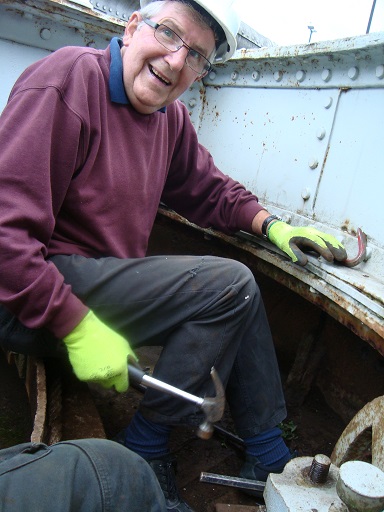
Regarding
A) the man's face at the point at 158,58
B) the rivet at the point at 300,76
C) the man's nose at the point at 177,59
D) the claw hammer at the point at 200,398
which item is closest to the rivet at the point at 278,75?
the rivet at the point at 300,76

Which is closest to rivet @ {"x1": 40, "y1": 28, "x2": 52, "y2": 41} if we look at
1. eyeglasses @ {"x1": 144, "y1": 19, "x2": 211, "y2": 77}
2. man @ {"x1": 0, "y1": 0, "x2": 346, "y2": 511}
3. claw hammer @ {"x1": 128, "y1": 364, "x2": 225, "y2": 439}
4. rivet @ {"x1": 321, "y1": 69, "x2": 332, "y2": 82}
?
man @ {"x1": 0, "y1": 0, "x2": 346, "y2": 511}

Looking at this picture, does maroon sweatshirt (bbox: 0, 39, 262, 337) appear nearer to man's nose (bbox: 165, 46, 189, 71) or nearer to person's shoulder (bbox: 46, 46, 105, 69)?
→ person's shoulder (bbox: 46, 46, 105, 69)

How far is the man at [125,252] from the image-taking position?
4.01ft

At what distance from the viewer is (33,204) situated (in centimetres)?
124

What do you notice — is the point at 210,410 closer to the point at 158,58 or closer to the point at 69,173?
the point at 69,173

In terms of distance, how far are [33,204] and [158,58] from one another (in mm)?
635

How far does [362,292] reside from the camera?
55.7 inches

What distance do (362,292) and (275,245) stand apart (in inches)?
20.9

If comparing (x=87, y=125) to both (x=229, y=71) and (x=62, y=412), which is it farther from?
(x=229, y=71)

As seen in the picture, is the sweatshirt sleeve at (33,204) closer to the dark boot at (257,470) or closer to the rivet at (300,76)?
the dark boot at (257,470)

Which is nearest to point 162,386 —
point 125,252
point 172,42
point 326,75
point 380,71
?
point 125,252

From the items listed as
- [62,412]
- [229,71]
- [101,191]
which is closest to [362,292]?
[101,191]

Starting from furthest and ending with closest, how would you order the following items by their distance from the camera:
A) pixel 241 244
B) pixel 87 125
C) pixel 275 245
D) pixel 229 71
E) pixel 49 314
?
pixel 229 71
pixel 241 244
pixel 275 245
pixel 87 125
pixel 49 314

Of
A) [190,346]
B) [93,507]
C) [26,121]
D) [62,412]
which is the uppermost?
[26,121]
